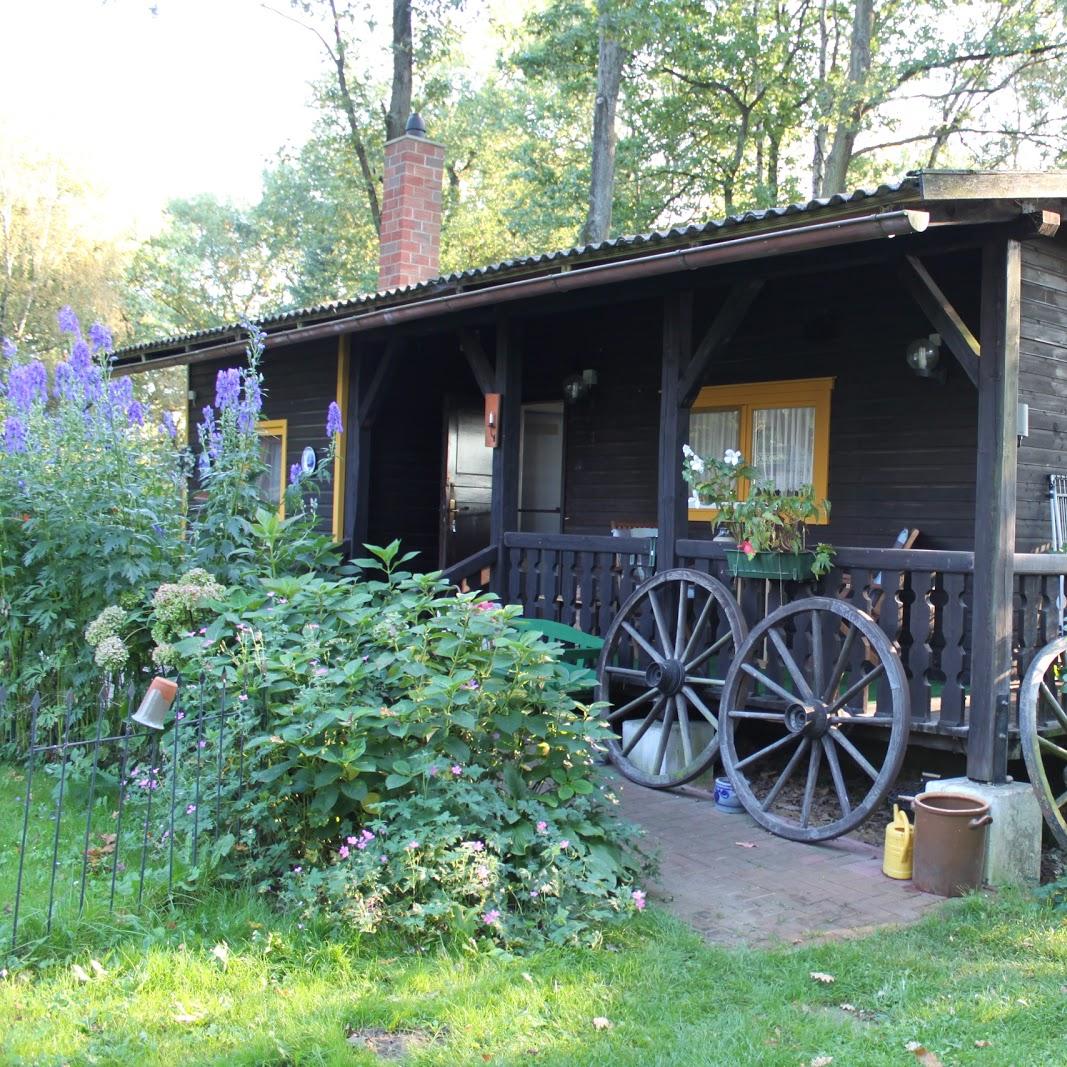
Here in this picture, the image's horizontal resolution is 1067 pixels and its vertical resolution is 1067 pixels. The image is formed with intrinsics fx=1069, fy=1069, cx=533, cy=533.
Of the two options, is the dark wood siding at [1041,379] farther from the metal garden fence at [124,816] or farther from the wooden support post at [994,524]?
the metal garden fence at [124,816]

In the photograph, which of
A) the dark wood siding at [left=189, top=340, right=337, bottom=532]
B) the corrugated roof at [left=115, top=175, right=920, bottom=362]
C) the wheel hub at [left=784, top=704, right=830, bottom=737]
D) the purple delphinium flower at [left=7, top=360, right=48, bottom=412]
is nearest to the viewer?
the corrugated roof at [left=115, top=175, right=920, bottom=362]

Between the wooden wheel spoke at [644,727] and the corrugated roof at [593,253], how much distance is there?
267 cm

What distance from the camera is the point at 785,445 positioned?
8273 mm

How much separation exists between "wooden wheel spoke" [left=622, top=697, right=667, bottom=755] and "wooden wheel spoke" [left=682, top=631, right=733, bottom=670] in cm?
27

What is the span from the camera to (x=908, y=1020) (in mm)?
3344

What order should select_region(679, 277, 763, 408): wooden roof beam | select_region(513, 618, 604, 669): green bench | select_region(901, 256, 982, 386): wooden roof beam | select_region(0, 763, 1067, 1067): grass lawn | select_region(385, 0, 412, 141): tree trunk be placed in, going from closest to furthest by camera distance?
select_region(0, 763, 1067, 1067): grass lawn, select_region(901, 256, 982, 386): wooden roof beam, select_region(679, 277, 763, 408): wooden roof beam, select_region(513, 618, 604, 669): green bench, select_region(385, 0, 412, 141): tree trunk

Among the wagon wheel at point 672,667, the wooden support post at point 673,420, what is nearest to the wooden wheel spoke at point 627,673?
the wagon wheel at point 672,667

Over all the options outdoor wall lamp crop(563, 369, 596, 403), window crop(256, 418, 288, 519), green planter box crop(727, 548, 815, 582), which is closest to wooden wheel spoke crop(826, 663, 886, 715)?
green planter box crop(727, 548, 815, 582)

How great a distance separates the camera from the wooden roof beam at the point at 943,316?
17.2ft

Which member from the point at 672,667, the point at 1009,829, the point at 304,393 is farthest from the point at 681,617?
the point at 304,393

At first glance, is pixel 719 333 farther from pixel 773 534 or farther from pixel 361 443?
pixel 361 443

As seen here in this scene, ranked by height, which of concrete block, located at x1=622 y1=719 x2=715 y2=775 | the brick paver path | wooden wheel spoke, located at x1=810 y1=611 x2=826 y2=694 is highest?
wooden wheel spoke, located at x1=810 y1=611 x2=826 y2=694

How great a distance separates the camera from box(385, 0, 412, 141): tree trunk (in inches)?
727

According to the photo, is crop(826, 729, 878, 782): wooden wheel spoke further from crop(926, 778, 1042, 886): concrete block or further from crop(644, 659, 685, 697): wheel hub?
crop(644, 659, 685, 697): wheel hub
